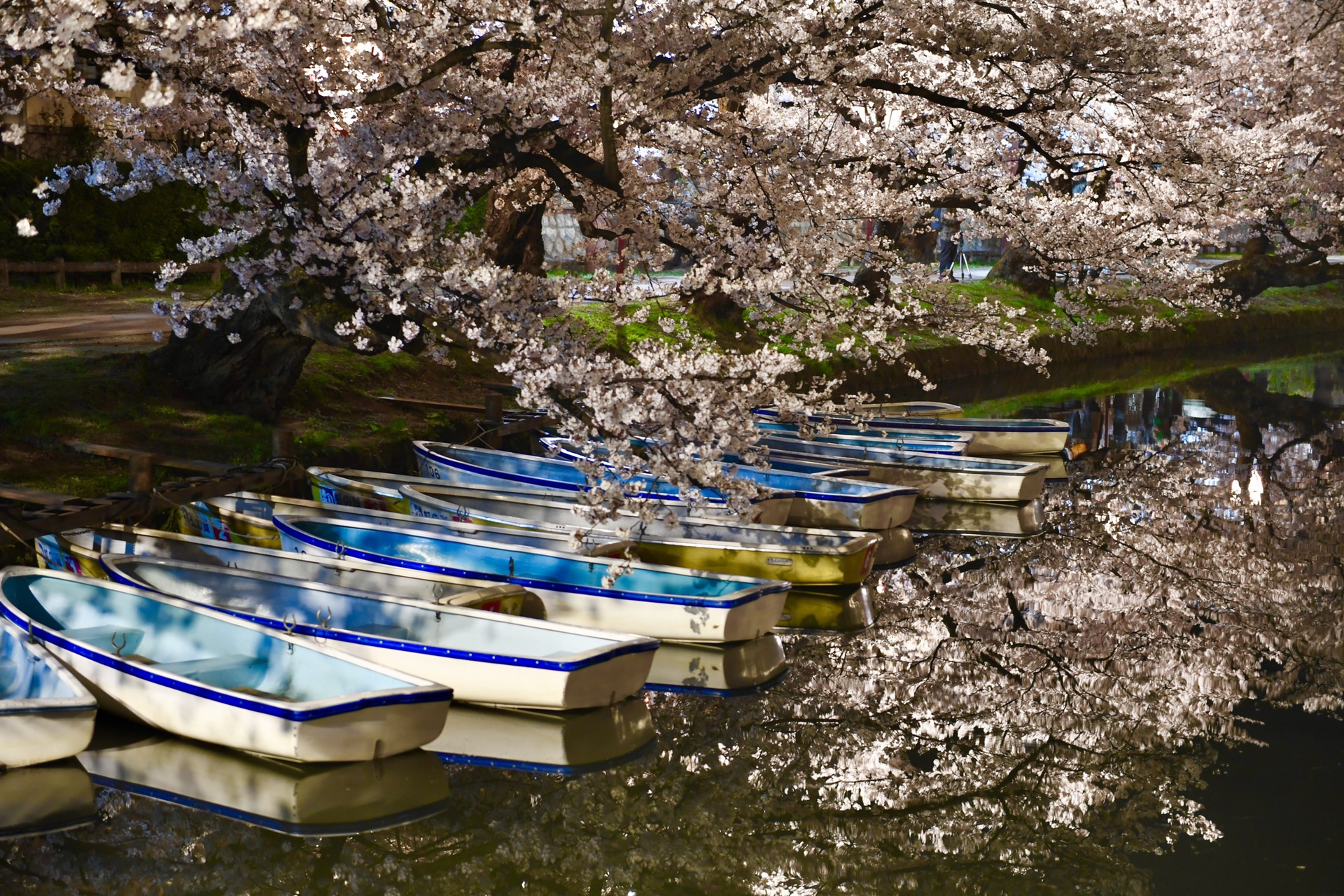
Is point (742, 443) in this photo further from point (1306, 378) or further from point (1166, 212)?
point (1306, 378)

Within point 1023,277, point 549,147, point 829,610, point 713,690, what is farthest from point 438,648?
point 1023,277

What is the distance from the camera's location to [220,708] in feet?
21.5

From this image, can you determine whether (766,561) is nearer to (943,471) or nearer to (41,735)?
(943,471)

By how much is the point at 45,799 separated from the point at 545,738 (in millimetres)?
2926

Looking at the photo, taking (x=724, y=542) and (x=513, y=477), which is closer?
(x=724, y=542)

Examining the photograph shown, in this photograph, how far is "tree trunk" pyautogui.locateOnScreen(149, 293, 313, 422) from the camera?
13211mm

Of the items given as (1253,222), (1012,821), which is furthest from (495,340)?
(1253,222)

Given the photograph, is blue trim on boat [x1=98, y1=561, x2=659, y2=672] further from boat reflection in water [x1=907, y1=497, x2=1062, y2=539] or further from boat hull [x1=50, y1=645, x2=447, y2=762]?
boat reflection in water [x1=907, y1=497, x2=1062, y2=539]

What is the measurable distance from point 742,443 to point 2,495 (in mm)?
6350

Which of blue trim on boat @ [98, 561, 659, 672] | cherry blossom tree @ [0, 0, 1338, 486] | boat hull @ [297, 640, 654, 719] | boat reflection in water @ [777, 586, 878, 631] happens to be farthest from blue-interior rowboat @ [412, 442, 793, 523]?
blue trim on boat @ [98, 561, 659, 672]

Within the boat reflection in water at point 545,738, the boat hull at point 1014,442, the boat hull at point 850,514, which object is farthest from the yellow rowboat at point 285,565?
the boat hull at point 1014,442

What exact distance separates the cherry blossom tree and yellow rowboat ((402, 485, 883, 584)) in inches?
53.2

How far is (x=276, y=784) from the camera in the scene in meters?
6.57

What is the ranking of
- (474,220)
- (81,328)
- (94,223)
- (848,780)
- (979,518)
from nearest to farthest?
(848,780), (979,518), (81,328), (94,223), (474,220)
